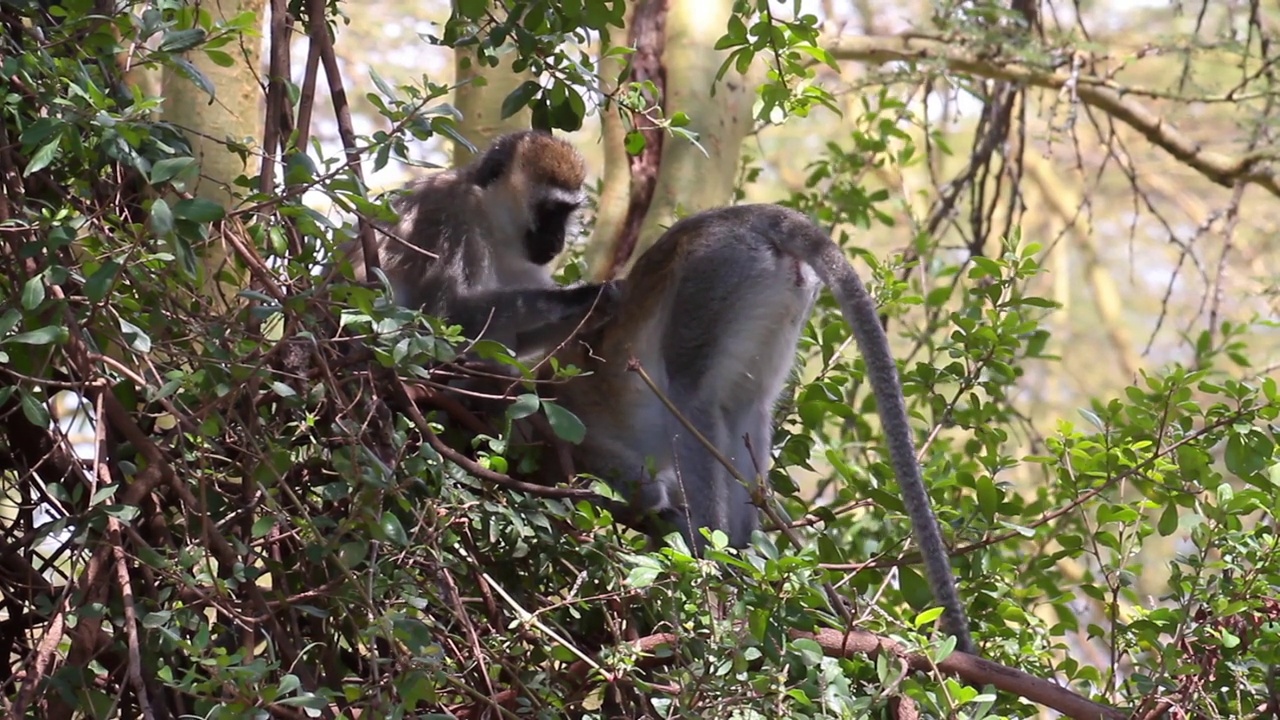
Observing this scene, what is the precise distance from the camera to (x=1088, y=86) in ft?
19.4

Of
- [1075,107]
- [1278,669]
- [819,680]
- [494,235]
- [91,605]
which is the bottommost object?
[91,605]

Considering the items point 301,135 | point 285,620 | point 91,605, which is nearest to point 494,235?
point 301,135

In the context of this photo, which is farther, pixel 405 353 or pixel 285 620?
pixel 285 620

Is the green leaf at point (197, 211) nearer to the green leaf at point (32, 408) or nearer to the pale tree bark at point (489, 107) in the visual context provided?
the green leaf at point (32, 408)

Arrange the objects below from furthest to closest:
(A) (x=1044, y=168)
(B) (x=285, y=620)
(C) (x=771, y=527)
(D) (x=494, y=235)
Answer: (A) (x=1044, y=168) < (D) (x=494, y=235) < (C) (x=771, y=527) < (B) (x=285, y=620)

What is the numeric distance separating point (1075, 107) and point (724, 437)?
2154 mm

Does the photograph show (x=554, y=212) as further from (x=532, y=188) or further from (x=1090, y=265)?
(x=1090, y=265)

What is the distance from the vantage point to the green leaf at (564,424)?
2852 mm

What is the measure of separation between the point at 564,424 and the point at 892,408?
3.13ft

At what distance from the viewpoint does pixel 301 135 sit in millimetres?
2896

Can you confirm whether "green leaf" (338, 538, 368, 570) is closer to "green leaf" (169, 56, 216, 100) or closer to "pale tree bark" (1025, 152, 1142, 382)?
"green leaf" (169, 56, 216, 100)

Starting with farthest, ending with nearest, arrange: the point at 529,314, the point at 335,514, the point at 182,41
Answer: the point at 529,314 → the point at 335,514 → the point at 182,41

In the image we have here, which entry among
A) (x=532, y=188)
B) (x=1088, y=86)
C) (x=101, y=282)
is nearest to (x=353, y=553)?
(x=101, y=282)

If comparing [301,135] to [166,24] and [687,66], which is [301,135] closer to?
[166,24]
